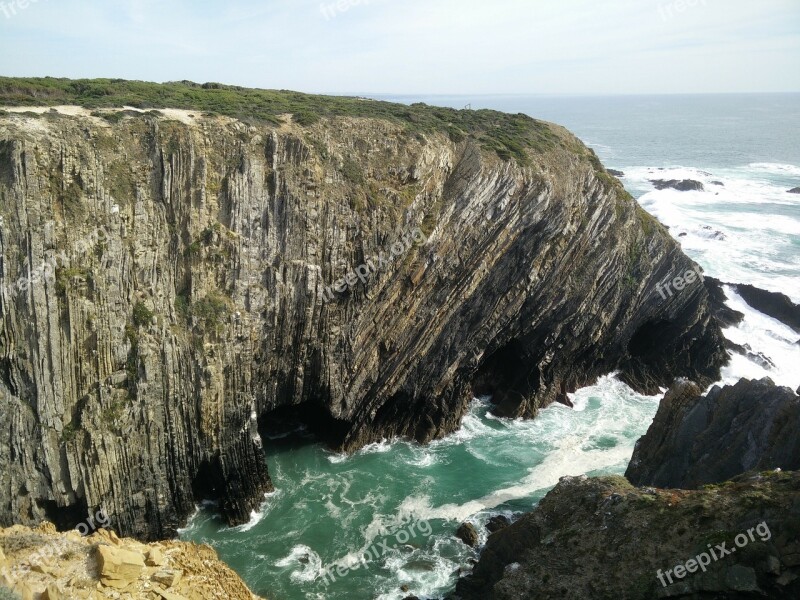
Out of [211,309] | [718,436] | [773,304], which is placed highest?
[211,309]

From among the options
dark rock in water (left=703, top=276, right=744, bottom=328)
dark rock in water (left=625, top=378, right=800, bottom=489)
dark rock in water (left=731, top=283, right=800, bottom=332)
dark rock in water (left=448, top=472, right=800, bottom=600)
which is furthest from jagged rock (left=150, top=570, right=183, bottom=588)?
dark rock in water (left=731, top=283, right=800, bottom=332)

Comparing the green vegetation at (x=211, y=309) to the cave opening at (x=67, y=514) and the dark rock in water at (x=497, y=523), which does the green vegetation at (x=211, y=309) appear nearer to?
the cave opening at (x=67, y=514)

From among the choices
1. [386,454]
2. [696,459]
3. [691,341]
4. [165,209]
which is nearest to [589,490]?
[696,459]

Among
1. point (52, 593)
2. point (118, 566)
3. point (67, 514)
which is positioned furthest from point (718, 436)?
point (67, 514)

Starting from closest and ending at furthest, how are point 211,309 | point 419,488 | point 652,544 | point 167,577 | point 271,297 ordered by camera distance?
point 652,544
point 167,577
point 211,309
point 271,297
point 419,488

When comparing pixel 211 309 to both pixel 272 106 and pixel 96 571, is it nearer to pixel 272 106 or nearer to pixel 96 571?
pixel 96 571

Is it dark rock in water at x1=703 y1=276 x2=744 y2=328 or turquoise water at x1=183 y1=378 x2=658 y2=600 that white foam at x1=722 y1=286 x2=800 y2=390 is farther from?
turquoise water at x1=183 y1=378 x2=658 y2=600

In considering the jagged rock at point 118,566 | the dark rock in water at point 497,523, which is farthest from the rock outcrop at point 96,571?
the dark rock in water at point 497,523
